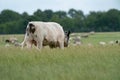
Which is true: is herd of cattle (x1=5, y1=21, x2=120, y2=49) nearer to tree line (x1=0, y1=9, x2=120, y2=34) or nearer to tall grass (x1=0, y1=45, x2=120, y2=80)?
tall grass (x1=0, y1=45, x2=120, y2=80)

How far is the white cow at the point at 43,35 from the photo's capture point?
17125 millimetres

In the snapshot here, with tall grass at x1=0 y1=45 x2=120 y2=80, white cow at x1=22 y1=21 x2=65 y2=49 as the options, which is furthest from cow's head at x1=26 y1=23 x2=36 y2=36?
tall grass at x1=0 y1=45 x2=120 y2=80

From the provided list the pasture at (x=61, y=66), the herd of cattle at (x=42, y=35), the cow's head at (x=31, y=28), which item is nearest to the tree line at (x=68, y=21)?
the herd of cattle at (x=42, y=35)

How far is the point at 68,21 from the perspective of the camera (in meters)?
99.3

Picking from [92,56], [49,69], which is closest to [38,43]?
[92,56]

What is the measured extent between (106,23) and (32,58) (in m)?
90.6

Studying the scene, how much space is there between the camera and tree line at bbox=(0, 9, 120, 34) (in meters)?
94.0

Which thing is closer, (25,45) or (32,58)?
(32,58)

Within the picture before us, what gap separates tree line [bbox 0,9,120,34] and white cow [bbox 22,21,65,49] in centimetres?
6678

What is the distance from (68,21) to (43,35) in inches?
3219

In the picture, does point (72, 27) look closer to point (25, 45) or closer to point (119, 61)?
point (25, 45)

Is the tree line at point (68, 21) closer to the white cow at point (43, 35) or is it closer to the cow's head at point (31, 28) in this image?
the white cow at point (43, 35)

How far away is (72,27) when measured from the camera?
97.5m

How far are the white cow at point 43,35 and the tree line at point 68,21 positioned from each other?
66781mm
